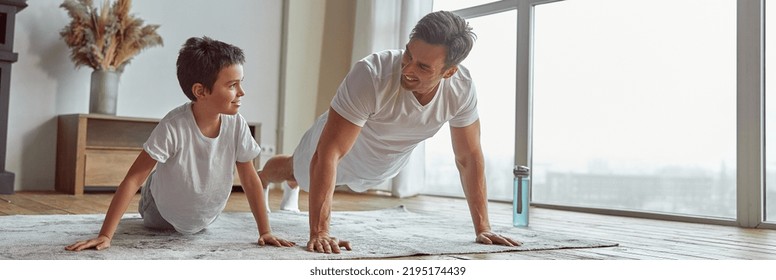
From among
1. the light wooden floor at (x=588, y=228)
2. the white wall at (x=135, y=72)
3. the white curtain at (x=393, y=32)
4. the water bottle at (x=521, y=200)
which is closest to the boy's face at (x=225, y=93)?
the light wooden floor at (x=588, y=228)

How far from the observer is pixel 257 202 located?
175 cm

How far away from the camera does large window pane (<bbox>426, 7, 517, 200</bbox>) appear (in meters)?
4.00

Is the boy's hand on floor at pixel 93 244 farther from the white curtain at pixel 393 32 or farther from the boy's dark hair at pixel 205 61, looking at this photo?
the white curtain at pixel 393 32

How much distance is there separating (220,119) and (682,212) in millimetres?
2219

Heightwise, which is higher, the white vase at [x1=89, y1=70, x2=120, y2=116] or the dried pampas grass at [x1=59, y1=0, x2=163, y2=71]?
the dried pampas grass at [x1=59, y1=0, x2=163, y2=71]

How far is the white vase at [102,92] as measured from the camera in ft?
12.3

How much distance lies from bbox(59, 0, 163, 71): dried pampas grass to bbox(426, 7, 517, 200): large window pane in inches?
72.7

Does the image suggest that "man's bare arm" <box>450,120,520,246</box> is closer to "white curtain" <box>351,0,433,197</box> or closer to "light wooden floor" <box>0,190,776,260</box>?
"light wooden floor" <box>0,190,776,260</box>

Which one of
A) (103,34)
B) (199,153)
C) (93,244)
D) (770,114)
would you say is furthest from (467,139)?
(103,34)

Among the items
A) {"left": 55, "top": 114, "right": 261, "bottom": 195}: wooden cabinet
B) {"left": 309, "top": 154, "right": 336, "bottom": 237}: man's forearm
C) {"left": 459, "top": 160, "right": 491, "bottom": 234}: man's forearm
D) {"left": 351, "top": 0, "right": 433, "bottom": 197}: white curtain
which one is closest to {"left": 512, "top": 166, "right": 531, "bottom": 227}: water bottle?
{"left": 459, "top": 160, "right": 491, "bottom": 234}: man's forearm

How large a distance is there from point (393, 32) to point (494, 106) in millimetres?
761
